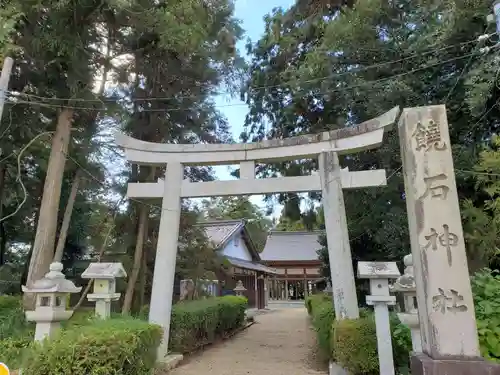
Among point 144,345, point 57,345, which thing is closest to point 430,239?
point 144,345

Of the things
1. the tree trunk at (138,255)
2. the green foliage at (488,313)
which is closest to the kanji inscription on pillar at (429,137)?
the green foliage at (488,313)

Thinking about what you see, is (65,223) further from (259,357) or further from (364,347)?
(364,347)

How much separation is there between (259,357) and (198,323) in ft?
5.74

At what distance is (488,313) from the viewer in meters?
4.78

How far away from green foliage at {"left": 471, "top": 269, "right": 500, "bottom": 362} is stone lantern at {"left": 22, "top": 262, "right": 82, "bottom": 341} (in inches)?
234

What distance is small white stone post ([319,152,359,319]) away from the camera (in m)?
7.25

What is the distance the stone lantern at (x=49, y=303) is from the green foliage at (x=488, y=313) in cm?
595

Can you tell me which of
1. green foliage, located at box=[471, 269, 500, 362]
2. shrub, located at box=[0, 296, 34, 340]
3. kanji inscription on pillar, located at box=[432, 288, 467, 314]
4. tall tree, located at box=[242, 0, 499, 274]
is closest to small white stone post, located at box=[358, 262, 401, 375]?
green foliage, located at box=[471, 269, 500, 362]

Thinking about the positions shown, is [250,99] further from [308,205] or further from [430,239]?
[430,239]

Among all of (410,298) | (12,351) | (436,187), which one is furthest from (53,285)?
(436,187)

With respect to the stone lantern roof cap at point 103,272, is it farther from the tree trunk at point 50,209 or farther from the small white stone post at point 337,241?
the small white stone post at point 337,241

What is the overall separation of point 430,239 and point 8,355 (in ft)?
22.0

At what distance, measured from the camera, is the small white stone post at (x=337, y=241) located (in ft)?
23.8

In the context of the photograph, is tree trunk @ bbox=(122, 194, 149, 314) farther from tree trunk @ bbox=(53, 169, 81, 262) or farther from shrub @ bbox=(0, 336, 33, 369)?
shrub @ bbox=(0, 336, 33, 369)
